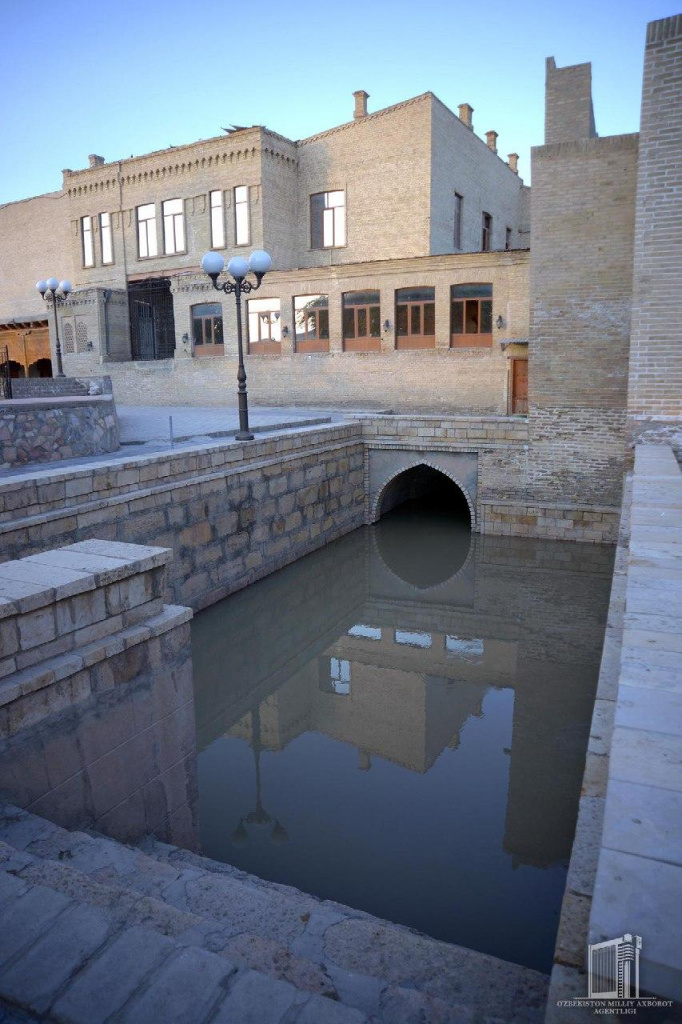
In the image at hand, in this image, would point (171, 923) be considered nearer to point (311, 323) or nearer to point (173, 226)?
point (311, 323)

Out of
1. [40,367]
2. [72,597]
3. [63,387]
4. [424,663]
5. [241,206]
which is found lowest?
[424,663]

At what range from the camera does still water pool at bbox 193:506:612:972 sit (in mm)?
5121

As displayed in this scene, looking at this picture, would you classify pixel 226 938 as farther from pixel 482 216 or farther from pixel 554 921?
pixel 482 216

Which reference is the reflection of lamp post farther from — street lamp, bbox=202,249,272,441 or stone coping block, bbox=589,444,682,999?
street lamp, bbox=202,249,272,441

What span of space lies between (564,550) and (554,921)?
9831 millimetres

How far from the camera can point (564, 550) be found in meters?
13.9

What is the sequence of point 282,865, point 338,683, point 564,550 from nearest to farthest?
point 282,865 < point 338,683 < point 564,550

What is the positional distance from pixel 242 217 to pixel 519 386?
11747 millimetres

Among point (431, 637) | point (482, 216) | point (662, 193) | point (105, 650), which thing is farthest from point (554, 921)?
point (482, 216)

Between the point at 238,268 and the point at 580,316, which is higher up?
the point at 238,268

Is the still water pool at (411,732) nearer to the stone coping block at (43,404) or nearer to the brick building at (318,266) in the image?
the stone coping block at (43,404)

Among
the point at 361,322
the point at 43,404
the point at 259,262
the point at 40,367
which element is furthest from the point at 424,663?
the point at 40,367

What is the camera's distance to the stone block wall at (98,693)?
374 cm
